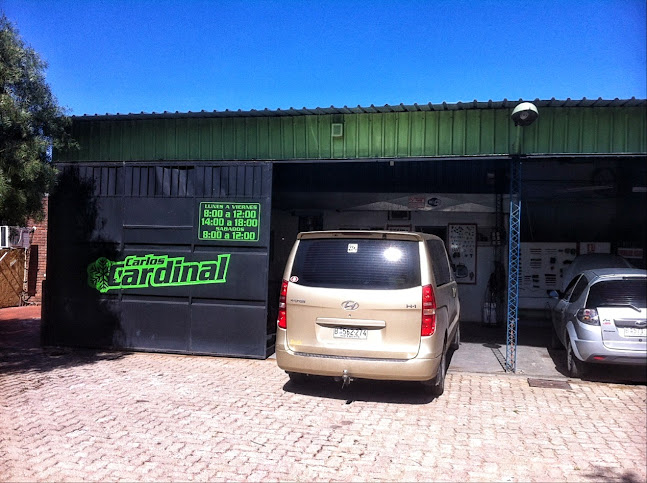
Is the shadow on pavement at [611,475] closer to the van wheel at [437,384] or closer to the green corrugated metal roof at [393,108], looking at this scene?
the van wheel at [437,384]

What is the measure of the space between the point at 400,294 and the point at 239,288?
3347 mm

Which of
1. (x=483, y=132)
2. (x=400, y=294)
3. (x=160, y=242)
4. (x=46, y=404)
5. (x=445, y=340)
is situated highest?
(x=483, y=132)

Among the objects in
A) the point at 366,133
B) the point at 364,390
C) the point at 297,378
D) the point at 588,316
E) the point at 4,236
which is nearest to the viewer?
the point at 588,316

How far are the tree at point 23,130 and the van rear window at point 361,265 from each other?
396 centimetres

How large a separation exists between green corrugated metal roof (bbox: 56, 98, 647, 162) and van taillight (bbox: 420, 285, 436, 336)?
2774 millimetres

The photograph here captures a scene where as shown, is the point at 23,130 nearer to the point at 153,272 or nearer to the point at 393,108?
the point at 153,272

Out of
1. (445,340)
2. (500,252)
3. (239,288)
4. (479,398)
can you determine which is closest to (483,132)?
(445,340)

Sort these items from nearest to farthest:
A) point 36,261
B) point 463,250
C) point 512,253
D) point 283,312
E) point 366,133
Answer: point 283,312 → point 512,253 → point 366,133 → point 463,250 → point 36,261

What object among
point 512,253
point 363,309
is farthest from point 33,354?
point 512,253

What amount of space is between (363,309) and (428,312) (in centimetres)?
72

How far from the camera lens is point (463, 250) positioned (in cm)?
1224

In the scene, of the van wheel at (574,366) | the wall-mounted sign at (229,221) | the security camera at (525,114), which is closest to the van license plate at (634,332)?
the van wheel at (574,366)

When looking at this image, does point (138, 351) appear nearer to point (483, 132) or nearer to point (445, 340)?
point (445, 340)

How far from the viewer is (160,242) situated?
841 cm
